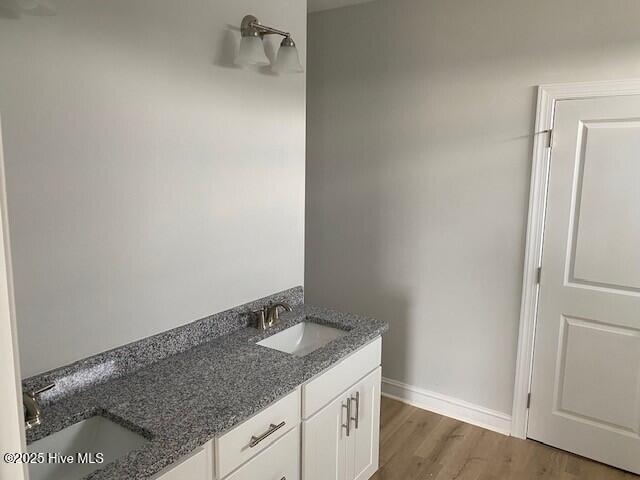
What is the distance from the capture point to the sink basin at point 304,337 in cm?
227

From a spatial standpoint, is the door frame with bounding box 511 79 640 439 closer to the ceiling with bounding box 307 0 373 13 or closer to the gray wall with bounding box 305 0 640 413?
the gray wall with bounding box 305 0 640 413

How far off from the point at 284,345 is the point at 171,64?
1.31 m

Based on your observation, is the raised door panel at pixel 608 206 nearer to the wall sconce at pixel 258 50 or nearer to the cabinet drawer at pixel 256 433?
the wall sconce at pixel 258 50

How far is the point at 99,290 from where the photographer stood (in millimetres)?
1614

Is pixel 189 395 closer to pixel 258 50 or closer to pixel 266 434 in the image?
pixel 266 434

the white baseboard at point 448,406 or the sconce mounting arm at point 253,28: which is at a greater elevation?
the sconce mounting arm at point 253,28

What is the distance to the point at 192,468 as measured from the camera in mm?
1330

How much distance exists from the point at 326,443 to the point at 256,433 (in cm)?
52

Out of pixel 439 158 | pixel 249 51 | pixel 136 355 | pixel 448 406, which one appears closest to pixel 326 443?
pixel 136 355

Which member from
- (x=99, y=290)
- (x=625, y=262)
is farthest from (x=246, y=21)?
(x=625, y=262)

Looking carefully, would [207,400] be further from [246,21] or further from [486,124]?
[486,124]

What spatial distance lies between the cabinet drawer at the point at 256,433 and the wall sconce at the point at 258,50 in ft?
4.32

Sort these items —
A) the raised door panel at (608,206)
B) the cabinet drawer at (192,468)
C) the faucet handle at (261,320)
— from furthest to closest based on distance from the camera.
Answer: the raised door panel at (608,206) → the faucet handle at (261,320) → the cabinet drawer at (192,468)

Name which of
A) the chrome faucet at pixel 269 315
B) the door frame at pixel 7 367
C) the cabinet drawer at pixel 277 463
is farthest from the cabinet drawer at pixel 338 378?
the door frame at pixel 7 367
